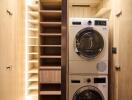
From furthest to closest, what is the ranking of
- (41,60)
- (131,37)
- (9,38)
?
(41,60) < (9,38) < (131,37)

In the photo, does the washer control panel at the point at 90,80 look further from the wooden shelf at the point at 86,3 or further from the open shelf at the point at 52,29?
the wooden shelf at the point at 86,3

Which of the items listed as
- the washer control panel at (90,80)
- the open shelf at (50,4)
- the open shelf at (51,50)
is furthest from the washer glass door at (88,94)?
the open shelf at (50,4)

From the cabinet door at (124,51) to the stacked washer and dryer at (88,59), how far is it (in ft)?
0.98


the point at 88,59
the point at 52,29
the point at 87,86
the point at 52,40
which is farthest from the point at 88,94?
the point at 52,29

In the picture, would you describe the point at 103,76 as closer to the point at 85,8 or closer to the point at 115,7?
the point at 115,7

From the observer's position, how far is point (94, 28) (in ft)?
10.9

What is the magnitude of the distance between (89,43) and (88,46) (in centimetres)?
5

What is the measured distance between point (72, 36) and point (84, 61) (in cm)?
48

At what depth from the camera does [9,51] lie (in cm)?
279

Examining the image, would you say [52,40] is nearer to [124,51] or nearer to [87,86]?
[87,86]

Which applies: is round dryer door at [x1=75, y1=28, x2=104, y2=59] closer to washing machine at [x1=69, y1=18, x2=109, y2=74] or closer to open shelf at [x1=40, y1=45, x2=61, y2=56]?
washing machine at [x1=69, y1=18, x2=109, y2=74]

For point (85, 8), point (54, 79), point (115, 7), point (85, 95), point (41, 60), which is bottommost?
point (85, 95)

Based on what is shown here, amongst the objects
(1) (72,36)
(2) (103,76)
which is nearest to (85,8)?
(1) (72,36)

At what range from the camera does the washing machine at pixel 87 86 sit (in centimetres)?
333
